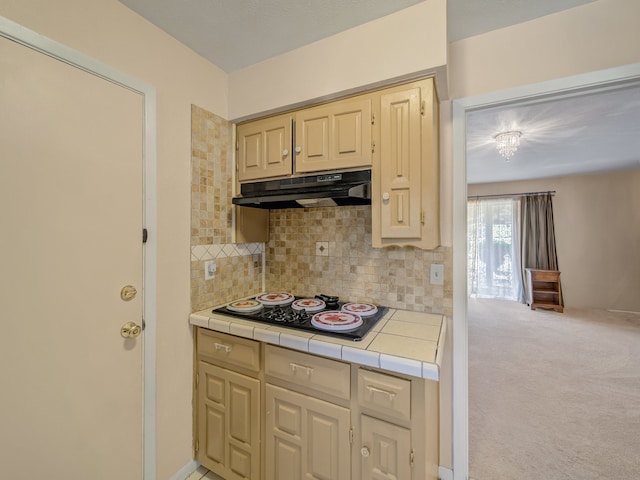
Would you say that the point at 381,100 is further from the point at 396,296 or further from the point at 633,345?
the point at 633,345

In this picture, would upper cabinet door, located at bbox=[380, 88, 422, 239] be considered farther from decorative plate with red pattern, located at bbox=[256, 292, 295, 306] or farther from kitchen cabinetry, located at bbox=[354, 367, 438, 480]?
decorative plate with red pattern, located at bbox=[256, 292, 295, 306]

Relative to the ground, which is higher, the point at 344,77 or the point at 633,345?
the point at 344,77

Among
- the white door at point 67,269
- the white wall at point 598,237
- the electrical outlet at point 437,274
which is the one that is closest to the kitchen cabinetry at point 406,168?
the electrical outlet at point 437,274

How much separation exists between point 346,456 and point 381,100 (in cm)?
164

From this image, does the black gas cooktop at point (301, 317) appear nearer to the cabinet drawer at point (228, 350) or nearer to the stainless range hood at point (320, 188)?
the cabinet drawer at point (228, 350)

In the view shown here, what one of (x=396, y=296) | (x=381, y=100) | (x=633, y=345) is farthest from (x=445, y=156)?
(x=633, y=345)

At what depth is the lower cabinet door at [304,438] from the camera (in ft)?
3.57

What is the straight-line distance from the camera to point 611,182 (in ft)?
15.1

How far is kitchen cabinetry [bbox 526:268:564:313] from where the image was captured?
4754 millimetres

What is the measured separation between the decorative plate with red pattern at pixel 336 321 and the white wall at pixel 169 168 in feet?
2.61

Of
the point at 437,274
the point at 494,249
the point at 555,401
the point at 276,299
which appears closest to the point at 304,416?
the point at 276,299

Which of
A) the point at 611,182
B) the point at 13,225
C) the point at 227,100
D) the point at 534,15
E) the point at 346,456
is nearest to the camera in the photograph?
the point at 13,225

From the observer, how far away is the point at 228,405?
1367mm

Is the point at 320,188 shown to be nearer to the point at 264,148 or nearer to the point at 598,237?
the point at 264,148
